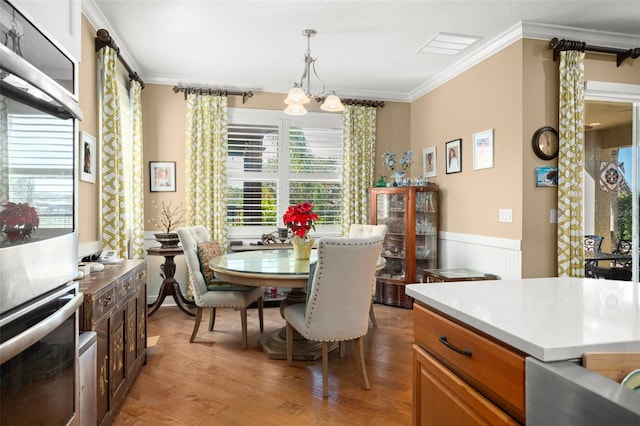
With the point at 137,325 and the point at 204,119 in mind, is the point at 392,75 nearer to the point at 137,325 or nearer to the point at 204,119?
the point at 204,119

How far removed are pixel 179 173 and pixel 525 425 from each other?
477 centimetres

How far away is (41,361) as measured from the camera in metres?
0.99

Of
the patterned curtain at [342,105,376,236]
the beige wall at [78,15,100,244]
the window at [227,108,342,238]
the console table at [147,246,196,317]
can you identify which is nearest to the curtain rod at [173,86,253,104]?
the window at [227,108,342,238]

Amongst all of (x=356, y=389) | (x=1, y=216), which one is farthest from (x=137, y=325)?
(x=1, y=216)

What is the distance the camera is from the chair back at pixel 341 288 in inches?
98.3

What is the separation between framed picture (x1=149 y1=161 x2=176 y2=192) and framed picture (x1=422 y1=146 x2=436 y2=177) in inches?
129

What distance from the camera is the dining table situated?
9.31ft

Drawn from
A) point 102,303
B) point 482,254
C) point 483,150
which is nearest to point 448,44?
point 483,150

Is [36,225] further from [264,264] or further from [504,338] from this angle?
[264,264]

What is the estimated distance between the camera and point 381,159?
5598 millimetres

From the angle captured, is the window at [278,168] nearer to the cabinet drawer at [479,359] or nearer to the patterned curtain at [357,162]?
the patterned curtain at [357,162]

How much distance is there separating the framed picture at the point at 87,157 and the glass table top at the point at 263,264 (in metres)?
1.19

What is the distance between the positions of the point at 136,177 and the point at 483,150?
3759 millimetres

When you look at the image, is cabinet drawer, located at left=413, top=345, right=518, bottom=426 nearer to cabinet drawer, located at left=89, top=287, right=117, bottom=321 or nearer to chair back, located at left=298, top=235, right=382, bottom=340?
chair back, located at left=298, top=235, right=382, bottom=340
